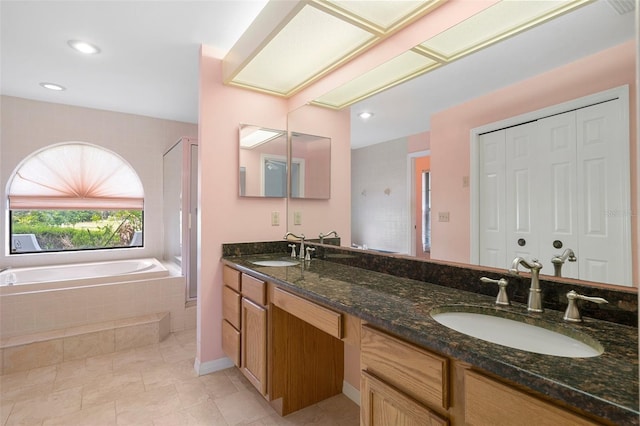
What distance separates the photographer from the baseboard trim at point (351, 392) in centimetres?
193

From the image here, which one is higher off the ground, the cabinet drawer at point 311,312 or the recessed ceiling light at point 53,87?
the recessed ceiling light at point 53,87

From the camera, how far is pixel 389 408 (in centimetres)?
96

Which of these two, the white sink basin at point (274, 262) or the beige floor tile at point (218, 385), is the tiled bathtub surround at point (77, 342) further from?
the white sink basin at point (274, 262)

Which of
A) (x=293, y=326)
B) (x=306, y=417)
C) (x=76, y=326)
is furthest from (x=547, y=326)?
(x=76, y=326)

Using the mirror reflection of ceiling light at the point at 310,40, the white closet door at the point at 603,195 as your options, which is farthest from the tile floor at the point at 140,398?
the mirror reflection of ceiling light at the point at 310,40

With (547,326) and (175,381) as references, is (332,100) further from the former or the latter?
(175,381)

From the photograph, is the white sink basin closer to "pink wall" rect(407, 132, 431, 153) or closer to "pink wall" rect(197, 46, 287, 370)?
"pink wall" rect(197, 46, 287, 370)

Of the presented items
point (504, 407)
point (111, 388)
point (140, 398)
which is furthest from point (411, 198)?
point (111, 388)

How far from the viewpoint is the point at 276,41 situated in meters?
1.86

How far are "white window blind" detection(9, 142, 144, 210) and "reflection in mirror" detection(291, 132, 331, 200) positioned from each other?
2.53 m

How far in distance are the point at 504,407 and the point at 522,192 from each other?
2.48 feet

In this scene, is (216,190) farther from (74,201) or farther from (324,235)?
(74,201)

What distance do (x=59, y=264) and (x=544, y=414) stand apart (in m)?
4.46

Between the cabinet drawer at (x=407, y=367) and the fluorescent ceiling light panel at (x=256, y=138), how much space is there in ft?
5.85
